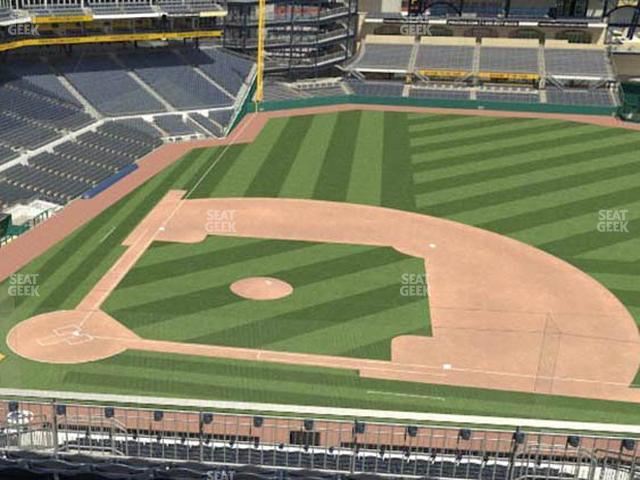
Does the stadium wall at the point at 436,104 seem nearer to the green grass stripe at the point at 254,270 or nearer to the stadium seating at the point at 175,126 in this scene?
the stadium seating at the point at 175,126

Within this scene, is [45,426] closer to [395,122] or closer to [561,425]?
[561,425]

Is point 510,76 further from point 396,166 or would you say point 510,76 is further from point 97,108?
point 97,108

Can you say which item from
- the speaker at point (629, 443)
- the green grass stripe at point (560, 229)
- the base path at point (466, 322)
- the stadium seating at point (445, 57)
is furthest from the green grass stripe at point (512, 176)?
the speaker at point (629, 443)

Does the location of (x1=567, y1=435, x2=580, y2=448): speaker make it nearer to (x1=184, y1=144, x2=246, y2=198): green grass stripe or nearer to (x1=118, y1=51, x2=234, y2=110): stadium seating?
(x1=184, y1=144, x2=246, y2=198): green grass stripe

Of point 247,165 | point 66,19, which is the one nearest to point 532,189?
point 247,165

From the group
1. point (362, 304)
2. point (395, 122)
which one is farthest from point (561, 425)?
point (395, 122)
